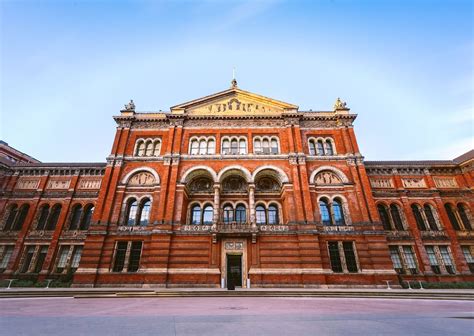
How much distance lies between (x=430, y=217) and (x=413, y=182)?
407 cm

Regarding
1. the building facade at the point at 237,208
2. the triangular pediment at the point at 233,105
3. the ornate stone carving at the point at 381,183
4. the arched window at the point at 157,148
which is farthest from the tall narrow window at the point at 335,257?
the arched window at the point at 157,148

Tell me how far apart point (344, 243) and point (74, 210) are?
28.9 meters

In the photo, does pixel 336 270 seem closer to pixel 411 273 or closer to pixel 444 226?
pixel 411 273

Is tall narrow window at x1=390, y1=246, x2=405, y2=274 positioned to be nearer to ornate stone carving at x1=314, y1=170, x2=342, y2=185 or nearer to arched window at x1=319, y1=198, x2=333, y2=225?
arched window at x1=319, y1=198, x2=333, y2=225

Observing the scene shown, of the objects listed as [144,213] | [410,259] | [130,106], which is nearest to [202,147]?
[144,213]

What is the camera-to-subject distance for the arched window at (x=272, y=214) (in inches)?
929

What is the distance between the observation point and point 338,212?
22.7m

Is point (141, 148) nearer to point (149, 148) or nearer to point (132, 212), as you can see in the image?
point (149, 148)

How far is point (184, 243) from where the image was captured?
20.5m

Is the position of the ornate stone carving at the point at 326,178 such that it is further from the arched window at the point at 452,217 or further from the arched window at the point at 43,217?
the arched window at the point at 43,217

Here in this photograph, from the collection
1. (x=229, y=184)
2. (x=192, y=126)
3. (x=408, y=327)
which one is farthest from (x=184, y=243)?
(x=408, y=327)

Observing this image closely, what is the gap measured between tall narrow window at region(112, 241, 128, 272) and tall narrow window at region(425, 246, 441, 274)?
98.1 ft

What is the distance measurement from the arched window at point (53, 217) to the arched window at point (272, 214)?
2359 centimetres

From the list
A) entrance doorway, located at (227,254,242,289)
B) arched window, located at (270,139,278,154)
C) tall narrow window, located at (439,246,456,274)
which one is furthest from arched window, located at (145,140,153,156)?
tall narrow window, located at (439,246,456,274)
